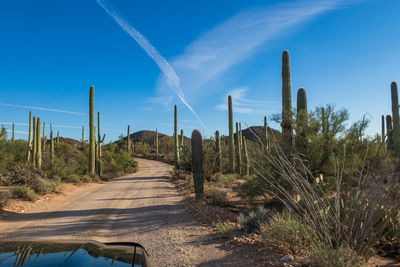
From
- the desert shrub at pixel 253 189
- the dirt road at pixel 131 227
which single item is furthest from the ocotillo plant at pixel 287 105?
the dirt road at pixel 131 227

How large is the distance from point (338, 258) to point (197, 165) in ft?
24.6

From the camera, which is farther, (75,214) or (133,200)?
(133,200)

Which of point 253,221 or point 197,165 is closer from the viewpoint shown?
point 253,221

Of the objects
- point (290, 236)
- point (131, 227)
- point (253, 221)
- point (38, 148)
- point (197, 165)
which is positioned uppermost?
point (38, 148)

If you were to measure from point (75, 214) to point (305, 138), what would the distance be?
8.37 m

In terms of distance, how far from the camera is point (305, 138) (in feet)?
31.1

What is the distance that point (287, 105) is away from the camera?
10.5 metres

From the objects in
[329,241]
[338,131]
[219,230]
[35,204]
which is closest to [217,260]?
[219,230]

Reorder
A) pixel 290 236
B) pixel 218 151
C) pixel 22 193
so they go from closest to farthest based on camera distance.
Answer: pixel 290 236 < pixel 22 193 < pixel 218 151

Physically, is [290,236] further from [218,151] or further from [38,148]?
[38,148]

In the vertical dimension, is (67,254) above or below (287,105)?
below

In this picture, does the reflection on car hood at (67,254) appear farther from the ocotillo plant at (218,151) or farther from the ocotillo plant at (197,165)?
the ocotillo plant at (218,151)

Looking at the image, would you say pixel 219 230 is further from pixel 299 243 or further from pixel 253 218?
pixel 299 243

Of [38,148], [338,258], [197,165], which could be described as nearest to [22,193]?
[197,165]
